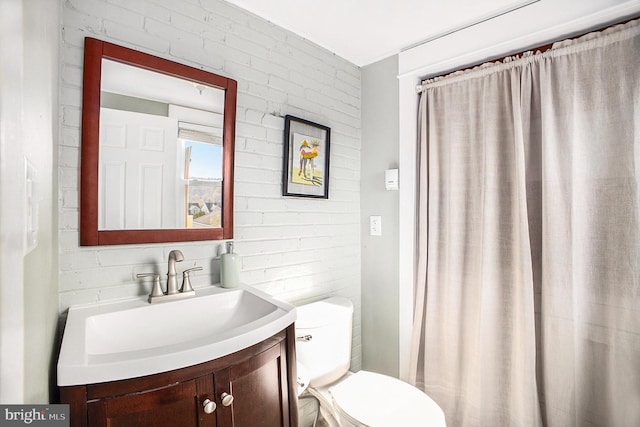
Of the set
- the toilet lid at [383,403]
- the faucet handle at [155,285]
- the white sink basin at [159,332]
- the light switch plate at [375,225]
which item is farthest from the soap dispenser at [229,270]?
the light switch plate at [375,225]

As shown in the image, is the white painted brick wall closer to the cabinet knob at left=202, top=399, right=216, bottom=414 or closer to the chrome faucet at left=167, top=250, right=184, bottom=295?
the chrome faucet at left=167, top=250, right=184, bottom=295

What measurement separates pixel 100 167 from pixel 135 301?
0.52 m

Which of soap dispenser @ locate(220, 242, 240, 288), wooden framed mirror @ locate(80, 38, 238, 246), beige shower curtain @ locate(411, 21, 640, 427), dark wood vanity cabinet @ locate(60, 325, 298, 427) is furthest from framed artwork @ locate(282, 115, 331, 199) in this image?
dark wood vanity cabinet @ locate(60, 325, 298, 427)

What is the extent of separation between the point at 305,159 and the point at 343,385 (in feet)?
3.97

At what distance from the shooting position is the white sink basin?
751 mm

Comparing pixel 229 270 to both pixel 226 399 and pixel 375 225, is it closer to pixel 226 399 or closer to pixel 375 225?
pixel 226 399

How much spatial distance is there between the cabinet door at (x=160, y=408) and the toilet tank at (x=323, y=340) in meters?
0.66

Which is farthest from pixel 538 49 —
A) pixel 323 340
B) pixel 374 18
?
pixel 323 340

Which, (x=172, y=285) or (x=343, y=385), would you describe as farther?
(x=343, y=385)

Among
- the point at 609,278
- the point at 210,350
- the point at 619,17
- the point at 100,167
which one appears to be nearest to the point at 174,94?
the point at 100,167

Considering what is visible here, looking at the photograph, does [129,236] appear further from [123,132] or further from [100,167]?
[123,132]

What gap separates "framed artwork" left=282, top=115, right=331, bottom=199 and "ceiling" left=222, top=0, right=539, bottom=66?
20.5 inches

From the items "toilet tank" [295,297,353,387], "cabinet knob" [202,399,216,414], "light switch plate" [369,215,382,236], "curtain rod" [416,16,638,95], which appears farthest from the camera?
"light switch plate" [369,215,382,236]

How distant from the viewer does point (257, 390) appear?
1004mm
